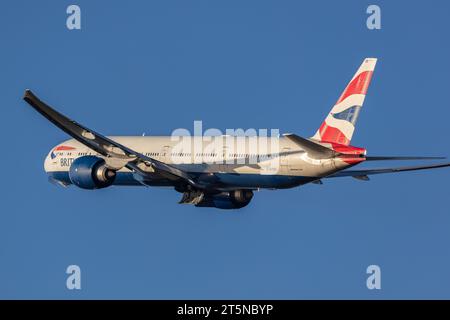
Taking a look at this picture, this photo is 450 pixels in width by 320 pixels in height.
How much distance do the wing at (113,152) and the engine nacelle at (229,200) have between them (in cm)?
258

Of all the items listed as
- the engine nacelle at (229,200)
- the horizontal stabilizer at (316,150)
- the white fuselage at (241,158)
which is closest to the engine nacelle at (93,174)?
the white fuselage at (241,158)

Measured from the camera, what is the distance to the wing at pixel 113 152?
70500 millimetres

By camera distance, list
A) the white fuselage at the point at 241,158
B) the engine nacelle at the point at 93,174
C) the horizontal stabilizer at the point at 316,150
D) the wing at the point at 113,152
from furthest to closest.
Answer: the engine nacelle at the point at 93,174 < the white fuselage at the point at 241,158 < the wing at the point at 113,152 < the horizontal stabilizer at the point at 316,150

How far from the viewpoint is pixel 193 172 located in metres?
76.8

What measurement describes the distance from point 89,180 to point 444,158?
68.2 feet

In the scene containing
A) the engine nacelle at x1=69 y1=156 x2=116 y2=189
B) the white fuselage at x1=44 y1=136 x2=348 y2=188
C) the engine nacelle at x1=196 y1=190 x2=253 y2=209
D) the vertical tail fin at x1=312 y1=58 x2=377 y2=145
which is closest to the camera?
the vertical tail fin at x1=312 y1=58 x2=377 y2=145

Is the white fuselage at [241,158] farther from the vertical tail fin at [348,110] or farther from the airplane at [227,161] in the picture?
the vertical tail fin at [348,110]

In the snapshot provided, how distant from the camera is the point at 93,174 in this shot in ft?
245

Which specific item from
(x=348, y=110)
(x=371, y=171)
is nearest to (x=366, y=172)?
(x=371, y=171)

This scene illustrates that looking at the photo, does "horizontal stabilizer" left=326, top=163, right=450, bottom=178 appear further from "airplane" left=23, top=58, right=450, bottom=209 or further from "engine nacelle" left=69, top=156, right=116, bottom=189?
"engine nacelle" left=69, top=156, right=116, bottom=189

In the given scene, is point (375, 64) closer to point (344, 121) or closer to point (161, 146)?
point (344, 121)

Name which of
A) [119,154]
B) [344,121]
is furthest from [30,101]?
[344,121]

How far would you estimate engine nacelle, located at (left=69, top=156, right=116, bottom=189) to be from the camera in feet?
245

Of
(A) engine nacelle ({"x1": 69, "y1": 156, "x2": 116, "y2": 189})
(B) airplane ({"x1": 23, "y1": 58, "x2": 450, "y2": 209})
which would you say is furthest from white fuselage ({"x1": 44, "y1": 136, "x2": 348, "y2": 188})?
(A) engine nacelle ({"x1": 69, "y1": 156, "x2": 116, "y2": 189})
